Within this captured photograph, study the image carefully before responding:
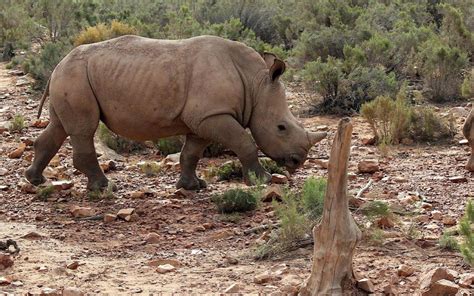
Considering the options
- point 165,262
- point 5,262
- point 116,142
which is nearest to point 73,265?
point 5,262

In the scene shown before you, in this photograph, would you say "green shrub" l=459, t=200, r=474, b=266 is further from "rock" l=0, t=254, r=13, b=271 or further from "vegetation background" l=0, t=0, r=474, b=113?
"vegetation background" l=0, t=0, r=474, b=113

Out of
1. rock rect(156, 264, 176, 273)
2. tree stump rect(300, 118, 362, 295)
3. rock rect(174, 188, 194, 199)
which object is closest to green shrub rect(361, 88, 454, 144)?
rock rect(174, 188, 194, 199)

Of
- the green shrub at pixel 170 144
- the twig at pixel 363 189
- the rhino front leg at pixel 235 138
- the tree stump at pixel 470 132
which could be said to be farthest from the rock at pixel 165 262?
the green shrub at pixel 170 144

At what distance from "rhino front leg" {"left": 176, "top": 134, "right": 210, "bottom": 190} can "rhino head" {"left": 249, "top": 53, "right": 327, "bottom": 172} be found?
0.68m

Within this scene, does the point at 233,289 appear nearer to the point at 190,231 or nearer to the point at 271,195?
the point at 190,231

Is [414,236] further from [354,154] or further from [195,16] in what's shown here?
[195,16]

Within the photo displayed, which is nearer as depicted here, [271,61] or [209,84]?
[209,84]

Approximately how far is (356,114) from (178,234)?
21.6ft

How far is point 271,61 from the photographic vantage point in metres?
10.6

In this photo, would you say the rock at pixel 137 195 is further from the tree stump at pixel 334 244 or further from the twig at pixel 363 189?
the tree stump at pixel 334 244

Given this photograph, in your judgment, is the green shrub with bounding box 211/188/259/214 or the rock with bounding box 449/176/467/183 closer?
the green shrub with bounding box 211/188/259/214

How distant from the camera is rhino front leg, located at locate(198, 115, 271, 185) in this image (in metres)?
9.87

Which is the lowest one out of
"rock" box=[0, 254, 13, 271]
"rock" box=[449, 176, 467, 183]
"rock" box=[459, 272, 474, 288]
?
"rock" box=[449, 176, 467, 183]

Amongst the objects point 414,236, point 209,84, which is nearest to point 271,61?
point 209,84
